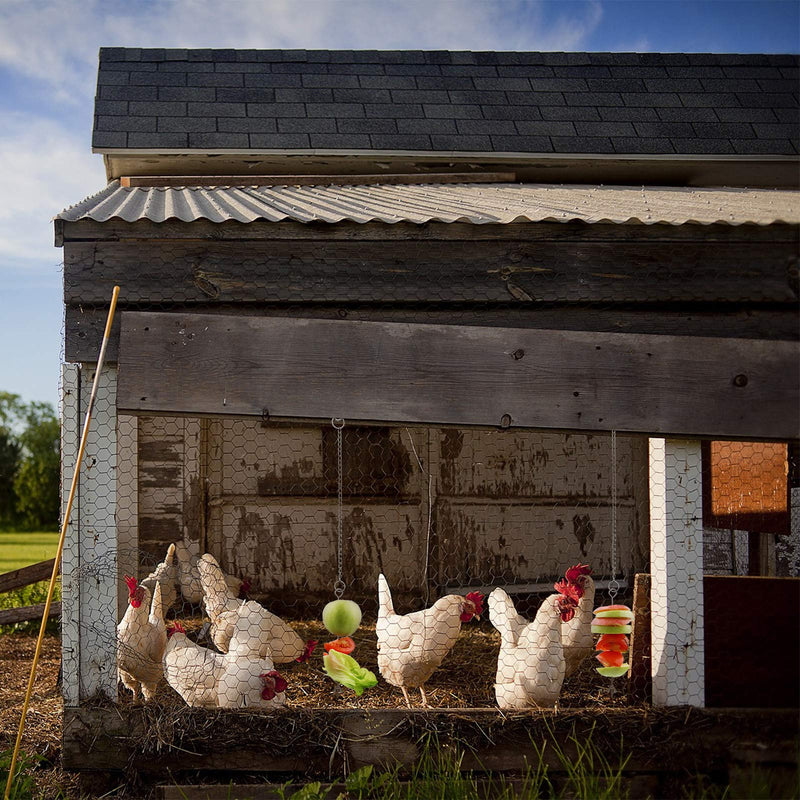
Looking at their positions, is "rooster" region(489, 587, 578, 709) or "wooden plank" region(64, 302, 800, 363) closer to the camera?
"rooster" region(489, 587, 578, 709)

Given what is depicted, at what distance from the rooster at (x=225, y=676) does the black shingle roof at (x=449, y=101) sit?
4266 mm

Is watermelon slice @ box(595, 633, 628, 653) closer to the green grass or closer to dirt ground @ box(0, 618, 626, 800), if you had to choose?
dirt ground @ box(0, 618, 626, 800)

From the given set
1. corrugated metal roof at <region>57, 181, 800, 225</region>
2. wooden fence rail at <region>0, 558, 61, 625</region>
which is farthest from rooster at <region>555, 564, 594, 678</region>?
wooden fence rail at <region>0, 558, 61, 625</region>

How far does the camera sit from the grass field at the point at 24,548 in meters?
12.4

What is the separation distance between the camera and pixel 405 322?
12.3 feet

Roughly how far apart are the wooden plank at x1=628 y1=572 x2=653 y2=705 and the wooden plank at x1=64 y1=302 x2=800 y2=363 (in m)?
1.14

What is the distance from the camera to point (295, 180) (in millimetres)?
6441

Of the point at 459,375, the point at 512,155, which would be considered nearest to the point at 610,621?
the point at 459,375

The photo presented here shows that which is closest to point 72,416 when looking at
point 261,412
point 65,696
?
point 261,412

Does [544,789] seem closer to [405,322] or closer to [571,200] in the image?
[405,322]

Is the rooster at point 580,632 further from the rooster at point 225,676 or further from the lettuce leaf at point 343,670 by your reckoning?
the rooster at point 225,676

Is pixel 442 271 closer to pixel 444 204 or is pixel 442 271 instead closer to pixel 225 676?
pixel 444 204

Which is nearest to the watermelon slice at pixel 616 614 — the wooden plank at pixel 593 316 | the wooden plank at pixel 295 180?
the wooden plank at pixel 593 316

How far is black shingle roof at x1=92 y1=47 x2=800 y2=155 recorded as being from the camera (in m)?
7.03
